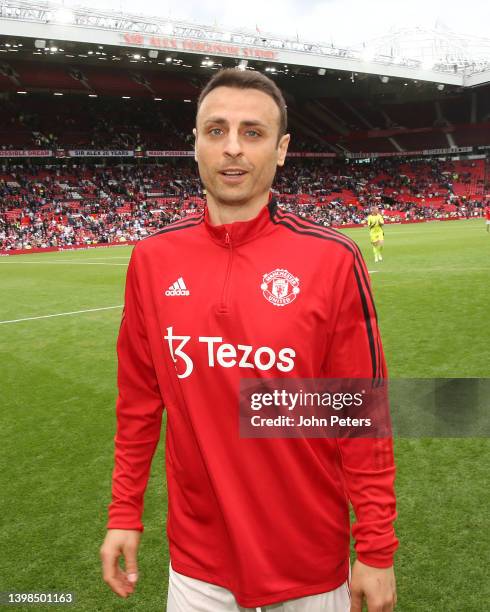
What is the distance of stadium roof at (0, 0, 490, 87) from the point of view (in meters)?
30.1

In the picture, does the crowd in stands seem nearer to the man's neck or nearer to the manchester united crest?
the man's neck

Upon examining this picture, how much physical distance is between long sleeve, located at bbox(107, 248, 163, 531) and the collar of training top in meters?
0.34

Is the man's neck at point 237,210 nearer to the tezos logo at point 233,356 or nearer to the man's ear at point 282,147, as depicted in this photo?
the man's ear at point 282,147

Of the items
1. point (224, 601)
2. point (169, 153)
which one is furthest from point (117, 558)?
point (169, 153)

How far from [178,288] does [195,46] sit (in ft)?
121

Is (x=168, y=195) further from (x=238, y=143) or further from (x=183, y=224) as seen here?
(x=238, y=143)

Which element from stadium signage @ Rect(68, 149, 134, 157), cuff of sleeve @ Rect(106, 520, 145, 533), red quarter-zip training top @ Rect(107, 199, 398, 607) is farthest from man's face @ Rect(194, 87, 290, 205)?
stadium signage @ Rect(68, 149, 134, 157)

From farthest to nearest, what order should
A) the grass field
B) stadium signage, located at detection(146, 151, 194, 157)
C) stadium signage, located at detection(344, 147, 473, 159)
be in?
stadium signage, located at detection(344, 147, 473, 159)
stadium signage, located at detection(146, 151, 194, 157)
the grass field

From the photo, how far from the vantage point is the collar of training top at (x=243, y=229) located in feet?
6.02

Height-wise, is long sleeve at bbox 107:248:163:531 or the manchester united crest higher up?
the manchester united crest

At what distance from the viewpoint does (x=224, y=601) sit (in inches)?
69.8

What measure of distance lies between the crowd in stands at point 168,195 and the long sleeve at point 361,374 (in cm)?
3216

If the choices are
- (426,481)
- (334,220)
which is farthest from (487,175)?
(426,481)

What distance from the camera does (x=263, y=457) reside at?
1.74m
